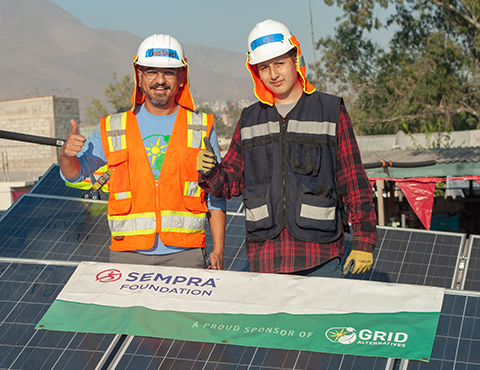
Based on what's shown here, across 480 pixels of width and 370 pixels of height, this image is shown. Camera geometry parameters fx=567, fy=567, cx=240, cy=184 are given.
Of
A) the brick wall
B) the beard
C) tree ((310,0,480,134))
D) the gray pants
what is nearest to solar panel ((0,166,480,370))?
the gray pants

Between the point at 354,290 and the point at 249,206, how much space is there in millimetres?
794

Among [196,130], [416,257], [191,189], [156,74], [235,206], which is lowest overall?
[416,257]

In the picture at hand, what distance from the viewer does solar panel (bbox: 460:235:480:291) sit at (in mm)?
4973

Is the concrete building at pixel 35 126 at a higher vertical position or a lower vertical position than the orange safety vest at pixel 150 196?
higher

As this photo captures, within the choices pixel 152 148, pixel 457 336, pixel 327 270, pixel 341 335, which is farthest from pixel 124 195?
pixel 457 336

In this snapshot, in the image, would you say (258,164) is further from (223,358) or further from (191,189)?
(223,358)

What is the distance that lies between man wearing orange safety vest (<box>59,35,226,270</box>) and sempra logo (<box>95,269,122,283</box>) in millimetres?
493

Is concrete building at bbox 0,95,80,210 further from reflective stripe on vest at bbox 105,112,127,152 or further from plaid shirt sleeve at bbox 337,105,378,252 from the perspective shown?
plaid shirt sleeve at bbox 337,105,378,252

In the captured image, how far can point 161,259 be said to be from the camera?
3566 millimetres

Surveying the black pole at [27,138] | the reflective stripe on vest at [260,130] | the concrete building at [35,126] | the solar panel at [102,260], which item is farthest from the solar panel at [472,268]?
the concrete building at [35,126]

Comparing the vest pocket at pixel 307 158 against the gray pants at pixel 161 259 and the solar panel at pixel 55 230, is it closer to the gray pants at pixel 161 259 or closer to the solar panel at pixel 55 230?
the gray pants at pixel 161 259

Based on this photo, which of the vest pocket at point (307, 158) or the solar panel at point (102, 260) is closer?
the solar panel at point (102, 260)

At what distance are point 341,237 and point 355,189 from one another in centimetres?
29

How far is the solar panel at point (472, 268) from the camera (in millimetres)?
4973
